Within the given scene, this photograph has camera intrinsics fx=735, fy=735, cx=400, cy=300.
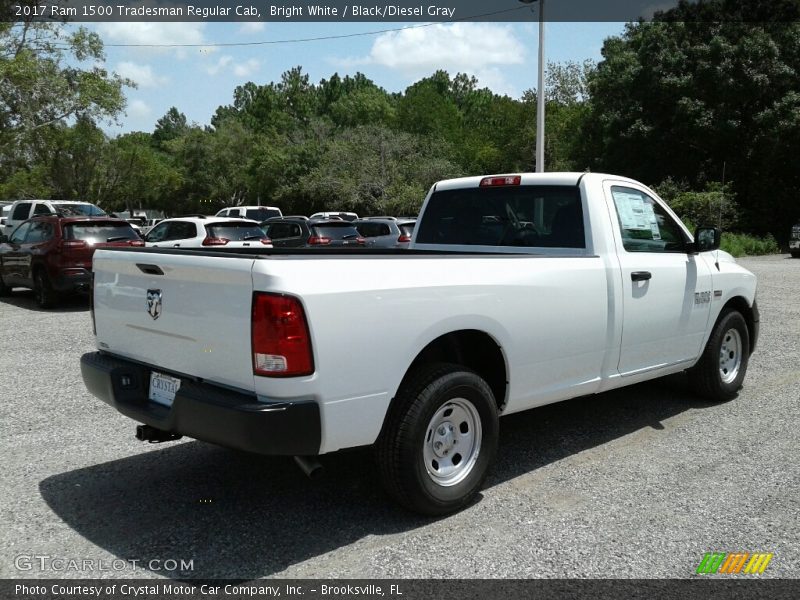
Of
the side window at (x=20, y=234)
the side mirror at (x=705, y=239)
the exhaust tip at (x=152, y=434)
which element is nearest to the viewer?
the exhaust tip at (x=152, y=434)

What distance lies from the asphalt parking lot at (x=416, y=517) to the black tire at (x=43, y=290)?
723cm

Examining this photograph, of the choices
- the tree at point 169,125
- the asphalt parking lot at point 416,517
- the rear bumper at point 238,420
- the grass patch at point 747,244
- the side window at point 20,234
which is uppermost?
the tree at point 169,125

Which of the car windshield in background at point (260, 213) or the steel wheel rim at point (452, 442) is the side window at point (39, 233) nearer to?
the steel wheel rim at point (452, 442)

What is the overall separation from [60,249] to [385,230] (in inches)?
354

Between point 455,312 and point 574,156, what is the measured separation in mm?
38877

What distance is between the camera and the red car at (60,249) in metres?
12.7

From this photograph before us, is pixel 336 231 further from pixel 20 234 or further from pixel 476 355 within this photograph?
pixel 476 355

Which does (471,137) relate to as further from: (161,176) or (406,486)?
(406,486)

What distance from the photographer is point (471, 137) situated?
6494 cm

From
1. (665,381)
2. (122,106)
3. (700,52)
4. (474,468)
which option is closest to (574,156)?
(700,52)

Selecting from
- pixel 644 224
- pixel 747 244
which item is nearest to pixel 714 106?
pixel 747 244

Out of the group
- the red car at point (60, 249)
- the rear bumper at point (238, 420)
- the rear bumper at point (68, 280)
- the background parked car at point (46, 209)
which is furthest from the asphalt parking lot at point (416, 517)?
the background parked car at point (46, 209)

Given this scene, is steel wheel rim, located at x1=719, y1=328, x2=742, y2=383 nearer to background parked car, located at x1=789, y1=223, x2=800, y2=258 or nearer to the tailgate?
the tailgate

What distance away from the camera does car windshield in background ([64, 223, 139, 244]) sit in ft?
42.5
